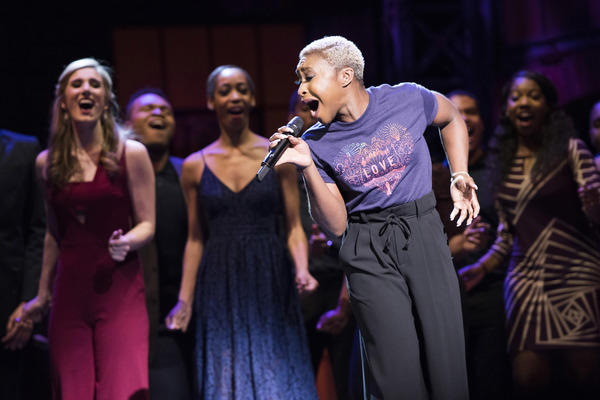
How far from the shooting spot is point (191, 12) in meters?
7.64

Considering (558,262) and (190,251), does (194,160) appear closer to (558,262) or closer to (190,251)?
(190,251)

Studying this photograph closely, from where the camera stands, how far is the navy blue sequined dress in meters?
3.47

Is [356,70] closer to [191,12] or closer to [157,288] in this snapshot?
[157,288]

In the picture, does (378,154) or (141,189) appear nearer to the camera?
(378,154)

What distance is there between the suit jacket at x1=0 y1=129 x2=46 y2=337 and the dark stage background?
3.12 meters

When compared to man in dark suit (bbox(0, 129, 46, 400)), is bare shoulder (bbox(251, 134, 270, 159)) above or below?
above

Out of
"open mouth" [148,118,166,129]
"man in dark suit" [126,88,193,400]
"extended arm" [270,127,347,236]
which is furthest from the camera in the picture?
"open mouth" [148,118,166,129]

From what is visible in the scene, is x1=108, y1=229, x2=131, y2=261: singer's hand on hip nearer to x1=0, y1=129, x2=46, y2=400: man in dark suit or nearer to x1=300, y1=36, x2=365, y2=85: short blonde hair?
x1=0, y1=129, x2=46, y2=400: man in dark suit

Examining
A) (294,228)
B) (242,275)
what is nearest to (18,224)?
(242,275)

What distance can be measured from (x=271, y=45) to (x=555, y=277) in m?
4.99

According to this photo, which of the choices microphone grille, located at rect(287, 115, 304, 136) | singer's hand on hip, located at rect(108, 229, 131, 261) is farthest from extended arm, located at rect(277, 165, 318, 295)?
microphone grille, located at rect(287, 115, 304, 136)

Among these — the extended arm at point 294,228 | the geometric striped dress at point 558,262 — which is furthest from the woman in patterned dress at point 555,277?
the extended arm at point 294,228

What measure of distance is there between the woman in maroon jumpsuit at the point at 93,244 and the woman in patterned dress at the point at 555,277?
5.24ft

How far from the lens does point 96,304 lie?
293cm
